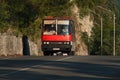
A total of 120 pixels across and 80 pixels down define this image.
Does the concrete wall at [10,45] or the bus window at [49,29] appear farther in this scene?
the concrete wall at [10,45]

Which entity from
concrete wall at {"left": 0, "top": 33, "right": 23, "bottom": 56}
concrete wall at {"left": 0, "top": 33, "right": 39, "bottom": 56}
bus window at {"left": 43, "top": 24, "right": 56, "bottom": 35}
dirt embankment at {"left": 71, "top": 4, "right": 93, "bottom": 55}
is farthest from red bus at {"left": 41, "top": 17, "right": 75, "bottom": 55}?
dirt embankment at {"left": 71, "top": 4, "right": 93, "bottom": 55}

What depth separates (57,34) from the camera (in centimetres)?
4816

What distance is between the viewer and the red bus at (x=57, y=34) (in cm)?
4831

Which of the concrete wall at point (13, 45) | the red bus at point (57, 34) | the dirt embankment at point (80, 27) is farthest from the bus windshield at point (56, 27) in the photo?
Answer: the dirt embankment at point (80, 27)

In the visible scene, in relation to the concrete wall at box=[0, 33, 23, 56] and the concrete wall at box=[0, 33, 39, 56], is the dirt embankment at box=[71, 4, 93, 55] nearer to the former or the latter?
the concrete wall at box=[0, 33, 39, 56]

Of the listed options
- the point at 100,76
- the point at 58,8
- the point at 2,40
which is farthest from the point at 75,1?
the point at 100,76

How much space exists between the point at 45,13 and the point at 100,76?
3657cm

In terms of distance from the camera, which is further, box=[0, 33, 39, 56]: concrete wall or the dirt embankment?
the dirt embankment

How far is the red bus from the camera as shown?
159 feet

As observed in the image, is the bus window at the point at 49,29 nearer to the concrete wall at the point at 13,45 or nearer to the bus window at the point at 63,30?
the bus window at the point at 63,30

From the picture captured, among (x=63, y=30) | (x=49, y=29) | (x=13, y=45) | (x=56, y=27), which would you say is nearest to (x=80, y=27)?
(x=13, y=45)

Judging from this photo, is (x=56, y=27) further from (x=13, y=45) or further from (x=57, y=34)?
(x=13, y=45)

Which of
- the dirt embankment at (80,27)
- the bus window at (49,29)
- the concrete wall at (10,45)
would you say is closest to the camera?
the bus window at (49,29)

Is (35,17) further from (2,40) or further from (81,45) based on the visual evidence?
(81,45)
